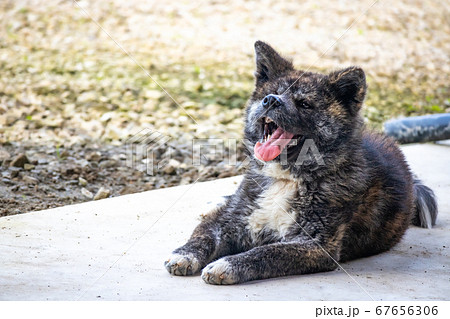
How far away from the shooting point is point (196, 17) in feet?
44.3

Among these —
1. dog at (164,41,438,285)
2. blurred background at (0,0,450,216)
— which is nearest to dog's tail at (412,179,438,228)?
dog at (164,41,438,285)

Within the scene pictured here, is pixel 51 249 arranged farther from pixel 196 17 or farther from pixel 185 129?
pixel 196 17

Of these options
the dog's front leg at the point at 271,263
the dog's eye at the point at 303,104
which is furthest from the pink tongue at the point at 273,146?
the dog's front leg at the point at 271,263

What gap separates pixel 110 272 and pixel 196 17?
962 centimetres

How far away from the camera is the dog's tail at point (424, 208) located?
583 centimetres

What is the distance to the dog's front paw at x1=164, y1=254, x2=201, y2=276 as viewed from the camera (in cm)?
459

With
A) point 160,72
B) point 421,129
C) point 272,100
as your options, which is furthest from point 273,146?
point 160,72

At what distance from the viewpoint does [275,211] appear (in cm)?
510

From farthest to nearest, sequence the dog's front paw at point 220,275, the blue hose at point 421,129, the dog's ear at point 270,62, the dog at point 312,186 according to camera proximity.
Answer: the blue hose at point 421,129
the dog's ear at point 270,62
the dog at point 312,186
the dog's front paw at point 220,275

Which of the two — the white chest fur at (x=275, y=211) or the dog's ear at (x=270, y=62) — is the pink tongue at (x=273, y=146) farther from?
the dog's ear at (x=270, y=62)

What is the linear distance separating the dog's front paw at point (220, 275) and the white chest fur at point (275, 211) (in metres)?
0.70

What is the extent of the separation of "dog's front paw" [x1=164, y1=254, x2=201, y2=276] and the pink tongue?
0.97 m

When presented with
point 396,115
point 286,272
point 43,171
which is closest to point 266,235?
point 286,272

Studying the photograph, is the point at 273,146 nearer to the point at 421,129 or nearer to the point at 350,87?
the point at 350,87
